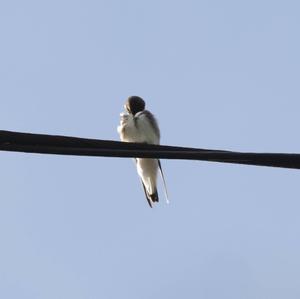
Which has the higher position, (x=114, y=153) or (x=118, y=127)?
(x=118, y=127)

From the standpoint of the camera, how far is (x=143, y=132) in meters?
7.37

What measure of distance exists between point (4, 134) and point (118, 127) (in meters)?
4.70

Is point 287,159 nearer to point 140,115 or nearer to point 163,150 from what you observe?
point 163,150

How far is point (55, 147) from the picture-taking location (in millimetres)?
2818

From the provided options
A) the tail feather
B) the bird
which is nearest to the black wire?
the bird

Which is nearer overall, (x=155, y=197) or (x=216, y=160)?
(x=216, y=160)

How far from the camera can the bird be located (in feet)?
24.2

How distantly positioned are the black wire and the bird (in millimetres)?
4485

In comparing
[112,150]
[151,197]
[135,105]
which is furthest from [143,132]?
[112,150]

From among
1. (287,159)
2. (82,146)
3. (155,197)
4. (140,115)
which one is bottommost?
(287,159)

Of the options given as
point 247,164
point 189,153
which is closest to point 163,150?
point 189,153

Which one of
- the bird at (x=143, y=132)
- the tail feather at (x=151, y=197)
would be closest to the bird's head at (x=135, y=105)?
the bird at (x=143, y=132)

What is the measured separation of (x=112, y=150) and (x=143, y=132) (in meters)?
→ 4.55

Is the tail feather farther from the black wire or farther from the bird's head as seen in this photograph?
the black wire
